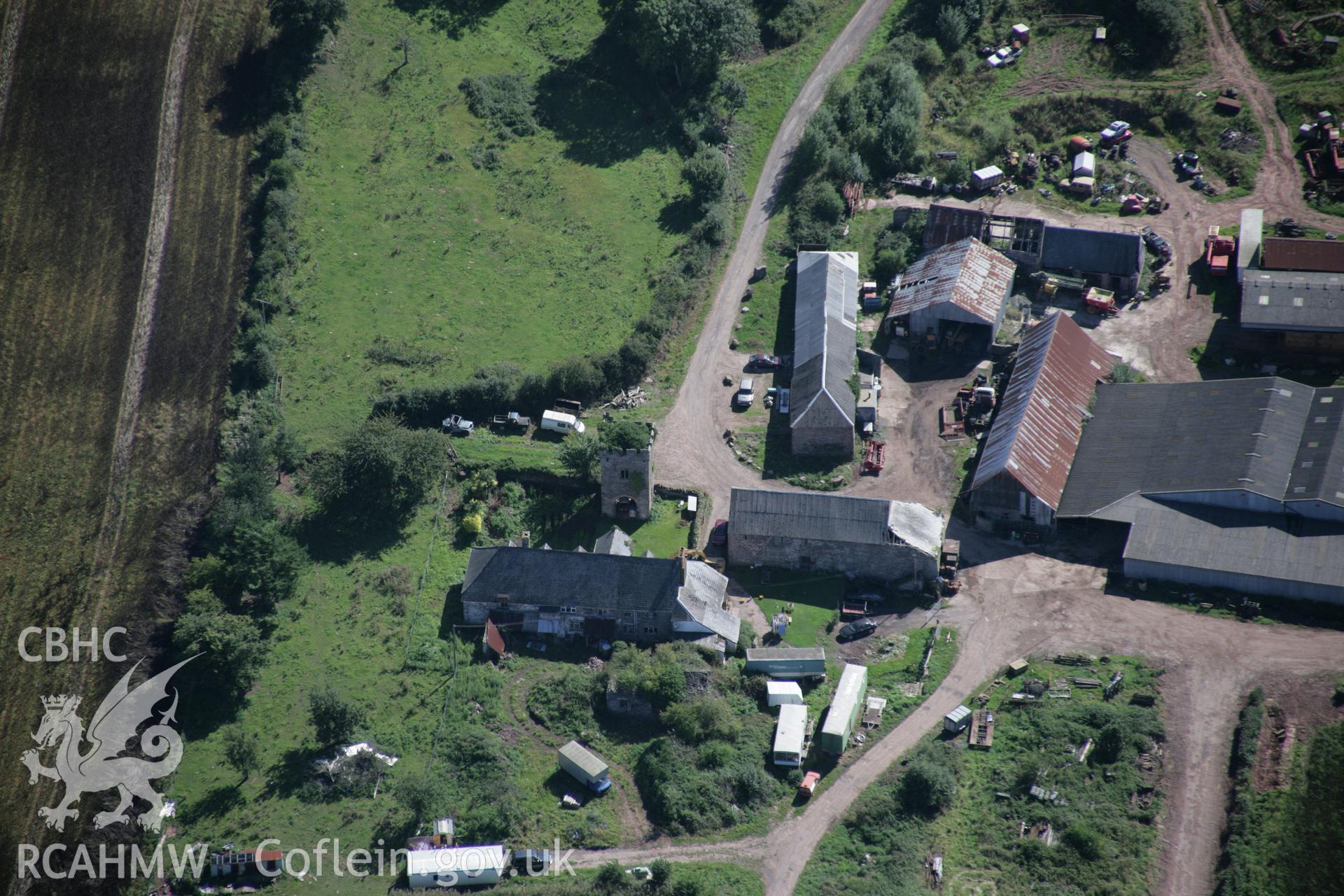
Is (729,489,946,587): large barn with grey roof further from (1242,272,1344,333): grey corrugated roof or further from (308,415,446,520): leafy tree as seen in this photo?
(1242,272,1344,333): grey corrugated roof

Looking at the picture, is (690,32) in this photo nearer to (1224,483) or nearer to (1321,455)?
(1224,483)

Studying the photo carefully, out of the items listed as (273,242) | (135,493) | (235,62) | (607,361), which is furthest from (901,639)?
(235,62)

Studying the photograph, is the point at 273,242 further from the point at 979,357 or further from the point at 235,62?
the point at 979,357

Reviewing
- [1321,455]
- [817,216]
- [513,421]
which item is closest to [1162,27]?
[817,216]

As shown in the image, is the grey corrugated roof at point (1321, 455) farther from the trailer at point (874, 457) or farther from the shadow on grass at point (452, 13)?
the shadow on grass at point (452, 13)

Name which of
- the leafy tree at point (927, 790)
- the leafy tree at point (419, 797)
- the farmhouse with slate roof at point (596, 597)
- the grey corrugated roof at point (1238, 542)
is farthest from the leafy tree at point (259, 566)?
the grey corrugated roof at point (1238, 542)

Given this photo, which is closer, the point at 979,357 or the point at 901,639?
the point at 901,639
